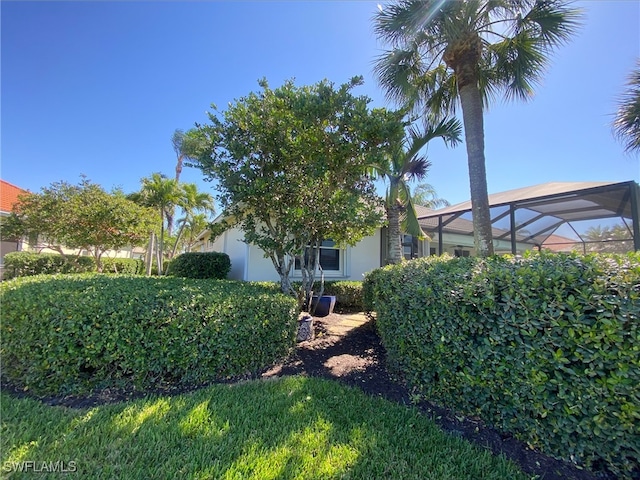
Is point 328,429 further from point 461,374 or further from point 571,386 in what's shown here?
point 571,386

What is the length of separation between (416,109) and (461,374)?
253 inches

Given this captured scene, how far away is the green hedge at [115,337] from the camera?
3119 mm

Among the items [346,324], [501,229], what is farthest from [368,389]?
[501,229]

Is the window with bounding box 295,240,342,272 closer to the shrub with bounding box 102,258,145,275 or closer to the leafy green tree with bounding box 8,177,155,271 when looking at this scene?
the leafy green tree with bounding box 8,177,155,271

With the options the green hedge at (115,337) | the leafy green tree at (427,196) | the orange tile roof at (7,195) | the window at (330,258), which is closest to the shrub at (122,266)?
the orange tile roof at (7,195)

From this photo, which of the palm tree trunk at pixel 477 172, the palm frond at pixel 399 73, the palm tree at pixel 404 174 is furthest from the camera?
the palm tree at pixel 404 174

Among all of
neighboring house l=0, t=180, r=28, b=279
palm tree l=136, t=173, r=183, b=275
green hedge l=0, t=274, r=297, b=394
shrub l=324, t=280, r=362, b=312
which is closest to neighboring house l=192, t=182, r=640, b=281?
shrub l=324, t=280, r=362, b=312

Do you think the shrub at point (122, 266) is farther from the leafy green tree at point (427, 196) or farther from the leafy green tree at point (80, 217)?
the leafy green tree at point (427, 196)

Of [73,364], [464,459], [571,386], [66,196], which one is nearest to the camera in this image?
[571,386]

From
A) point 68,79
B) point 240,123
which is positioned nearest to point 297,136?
point 240,123

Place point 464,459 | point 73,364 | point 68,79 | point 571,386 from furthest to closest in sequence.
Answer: point 68,79, point 73,364, point 464,459, point 571,386

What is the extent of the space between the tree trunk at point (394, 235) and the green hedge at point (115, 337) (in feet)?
16.5

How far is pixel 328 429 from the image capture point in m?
2.65

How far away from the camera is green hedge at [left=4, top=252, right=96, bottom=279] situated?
11.6 meters
